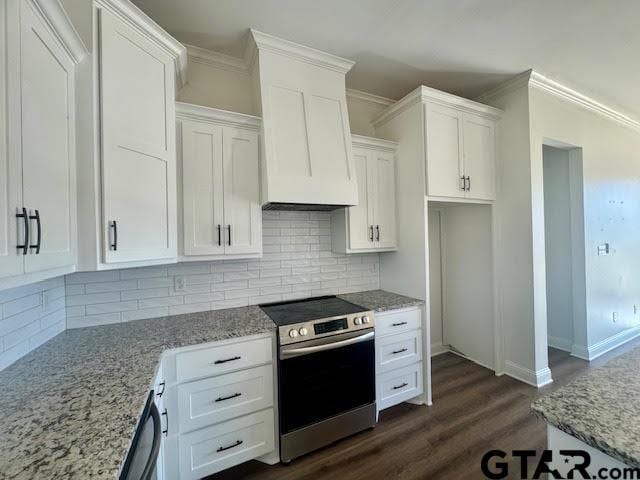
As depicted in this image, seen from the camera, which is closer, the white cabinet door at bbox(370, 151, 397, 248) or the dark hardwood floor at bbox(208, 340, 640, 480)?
the dark hardwood floor at bbox(208, 340, 640, 480)

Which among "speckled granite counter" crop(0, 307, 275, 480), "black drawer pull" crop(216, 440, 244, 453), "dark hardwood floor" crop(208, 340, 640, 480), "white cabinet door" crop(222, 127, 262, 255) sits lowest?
"dark hardwood floor" crop(208, 340, 640, 480)

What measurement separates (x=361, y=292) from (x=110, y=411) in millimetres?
2215

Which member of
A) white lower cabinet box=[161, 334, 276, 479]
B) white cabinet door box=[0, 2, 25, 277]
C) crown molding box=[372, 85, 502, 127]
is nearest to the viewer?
white cabinet door box=[0, 2, 25, 277]

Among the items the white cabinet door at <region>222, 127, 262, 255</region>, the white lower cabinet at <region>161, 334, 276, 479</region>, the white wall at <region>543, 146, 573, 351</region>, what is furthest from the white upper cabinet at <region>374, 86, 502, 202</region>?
the white lower cabinet at <region>161, 334, 276, 479</region>

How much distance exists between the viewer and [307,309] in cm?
222

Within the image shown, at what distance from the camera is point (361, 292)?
2.87 metres

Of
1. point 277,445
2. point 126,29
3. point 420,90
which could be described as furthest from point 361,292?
point 126,29

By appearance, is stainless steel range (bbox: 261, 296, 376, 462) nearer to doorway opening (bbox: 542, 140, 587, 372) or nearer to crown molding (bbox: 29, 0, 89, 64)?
crown molding (bbox: 29, 0, 89, 64)

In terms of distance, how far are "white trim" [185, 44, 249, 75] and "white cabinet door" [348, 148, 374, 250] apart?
1.19m

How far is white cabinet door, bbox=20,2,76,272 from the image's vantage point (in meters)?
1.01

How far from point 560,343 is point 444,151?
2961mm

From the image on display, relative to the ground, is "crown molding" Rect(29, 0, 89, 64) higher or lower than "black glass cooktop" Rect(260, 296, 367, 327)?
higher

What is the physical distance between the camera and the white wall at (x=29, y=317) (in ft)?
4.32

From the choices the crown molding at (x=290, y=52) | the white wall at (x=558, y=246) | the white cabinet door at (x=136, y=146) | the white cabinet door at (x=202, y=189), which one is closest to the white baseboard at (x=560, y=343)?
the white wall at (x=558, y=246)
